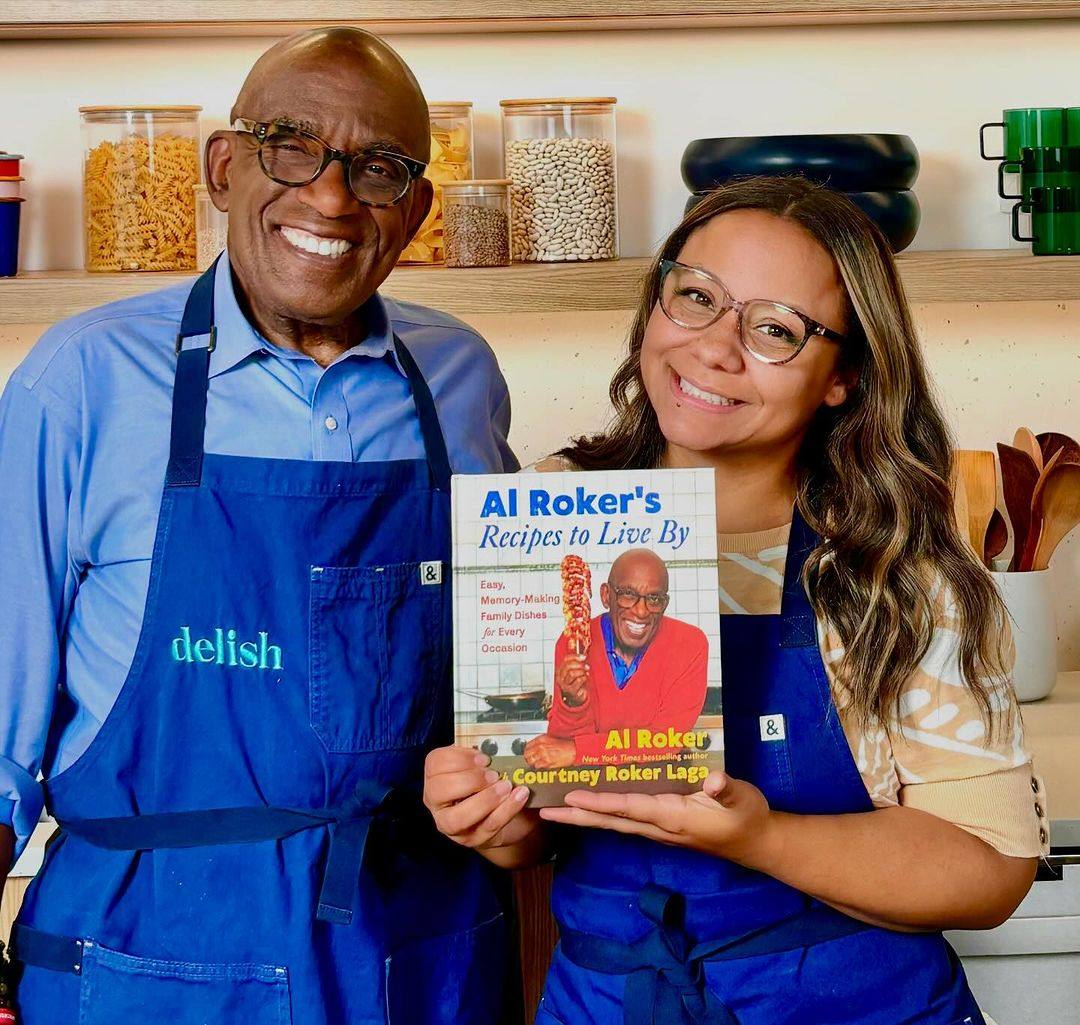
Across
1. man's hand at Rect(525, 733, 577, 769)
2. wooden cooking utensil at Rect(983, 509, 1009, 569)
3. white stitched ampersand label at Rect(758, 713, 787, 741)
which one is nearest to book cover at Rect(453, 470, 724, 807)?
man's hand at Rect(525, 733, 577, 769)

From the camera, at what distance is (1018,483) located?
224 cm

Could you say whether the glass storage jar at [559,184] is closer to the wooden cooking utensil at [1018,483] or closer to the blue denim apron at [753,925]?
the wooden cooking utensil at [1018,483]

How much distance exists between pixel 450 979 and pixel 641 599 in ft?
1.41

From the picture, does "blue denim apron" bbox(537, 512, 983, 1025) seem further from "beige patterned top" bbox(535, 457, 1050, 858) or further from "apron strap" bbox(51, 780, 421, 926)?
"apron strap" bbox(51, 780, 421, 926)

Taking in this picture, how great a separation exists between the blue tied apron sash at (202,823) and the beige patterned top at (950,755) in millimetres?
409

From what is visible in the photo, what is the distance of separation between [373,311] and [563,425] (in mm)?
992

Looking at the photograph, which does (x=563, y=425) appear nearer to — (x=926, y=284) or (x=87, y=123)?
(x=926, y=284)

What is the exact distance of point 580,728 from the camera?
111cm

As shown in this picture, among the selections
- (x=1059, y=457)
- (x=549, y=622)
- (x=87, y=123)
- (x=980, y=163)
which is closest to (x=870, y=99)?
(x=980, y=163)

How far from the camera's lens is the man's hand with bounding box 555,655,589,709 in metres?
1.12

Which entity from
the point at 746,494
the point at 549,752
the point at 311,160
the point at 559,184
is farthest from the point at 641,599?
the point at 559,184

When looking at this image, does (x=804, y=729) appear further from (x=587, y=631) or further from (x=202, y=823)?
(x=202, y=823)

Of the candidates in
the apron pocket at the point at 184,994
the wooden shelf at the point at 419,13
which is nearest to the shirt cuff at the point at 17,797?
the apron pocket at the point at 184,994

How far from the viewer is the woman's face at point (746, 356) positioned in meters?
1.25
